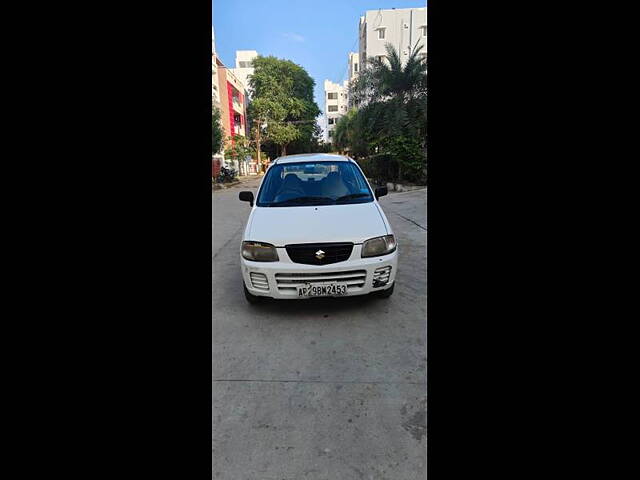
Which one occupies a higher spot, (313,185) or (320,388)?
(313,185)

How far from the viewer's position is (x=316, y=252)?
3078 mm

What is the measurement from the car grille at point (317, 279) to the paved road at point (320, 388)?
32 centimetres

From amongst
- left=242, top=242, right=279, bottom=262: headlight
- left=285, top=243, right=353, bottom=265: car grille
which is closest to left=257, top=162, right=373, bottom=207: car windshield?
left=242, top=242, right=279, bottom=262: headlight

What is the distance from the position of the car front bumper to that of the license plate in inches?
1.1

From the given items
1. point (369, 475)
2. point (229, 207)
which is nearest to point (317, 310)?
point (369, 475)

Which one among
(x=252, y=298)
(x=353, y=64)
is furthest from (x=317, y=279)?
(x=353, y=64)

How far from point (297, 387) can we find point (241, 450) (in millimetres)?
569

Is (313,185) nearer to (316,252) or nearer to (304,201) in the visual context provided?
(304,201)

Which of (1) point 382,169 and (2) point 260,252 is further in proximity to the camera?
(1) point 382,169

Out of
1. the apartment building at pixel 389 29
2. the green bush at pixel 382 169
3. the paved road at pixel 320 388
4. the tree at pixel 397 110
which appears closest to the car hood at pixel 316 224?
the paved road at pixel 320 388

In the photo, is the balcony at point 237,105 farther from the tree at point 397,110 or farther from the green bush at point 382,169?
the green bush at point 382,169

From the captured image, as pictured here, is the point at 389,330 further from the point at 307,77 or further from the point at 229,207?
the point at 307,77

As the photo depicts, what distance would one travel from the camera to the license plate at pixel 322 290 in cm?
310

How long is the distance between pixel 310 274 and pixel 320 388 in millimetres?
1048
